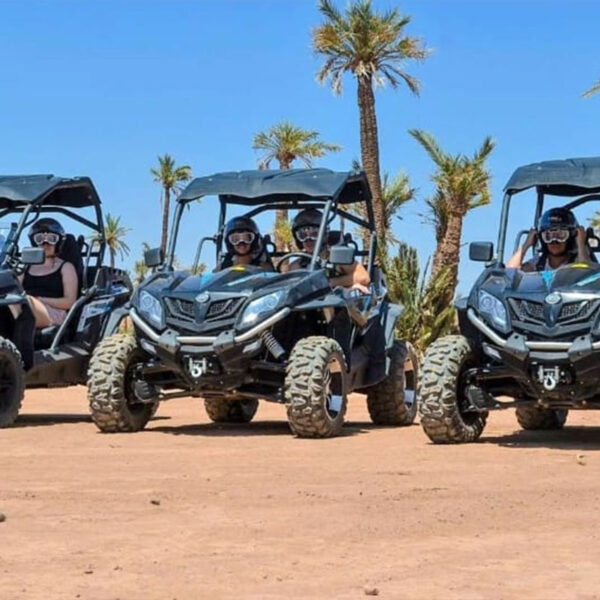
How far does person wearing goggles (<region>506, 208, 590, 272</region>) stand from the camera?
11.5m

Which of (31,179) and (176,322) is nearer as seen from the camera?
(176,322)

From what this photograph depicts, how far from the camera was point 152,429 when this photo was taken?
13.2 metres

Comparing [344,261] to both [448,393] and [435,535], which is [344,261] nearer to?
[448,393]

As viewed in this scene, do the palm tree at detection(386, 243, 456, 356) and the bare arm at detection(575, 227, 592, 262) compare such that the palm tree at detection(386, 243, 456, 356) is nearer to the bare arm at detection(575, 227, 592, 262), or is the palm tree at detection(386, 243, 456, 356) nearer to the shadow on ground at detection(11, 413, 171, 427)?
the shadow on ground at detection(11, 413, 171, 427)

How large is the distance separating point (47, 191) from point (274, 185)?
97.9 inches

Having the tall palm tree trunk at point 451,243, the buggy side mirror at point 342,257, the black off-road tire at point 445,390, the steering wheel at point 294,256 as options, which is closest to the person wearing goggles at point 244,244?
the steering wheel at point 294,256

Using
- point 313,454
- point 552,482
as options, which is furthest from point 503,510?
point 313,454

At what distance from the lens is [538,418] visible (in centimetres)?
1349

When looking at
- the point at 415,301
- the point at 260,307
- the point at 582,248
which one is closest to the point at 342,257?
the point at 260,307

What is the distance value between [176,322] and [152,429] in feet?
5.37

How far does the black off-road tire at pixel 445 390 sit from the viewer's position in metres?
10.9

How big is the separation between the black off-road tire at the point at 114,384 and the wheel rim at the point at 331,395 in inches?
64.7

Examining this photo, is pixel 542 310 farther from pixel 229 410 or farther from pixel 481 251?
pixel 229 410

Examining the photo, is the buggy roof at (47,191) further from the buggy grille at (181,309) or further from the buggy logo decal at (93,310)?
the buggy grille at (181,309)
